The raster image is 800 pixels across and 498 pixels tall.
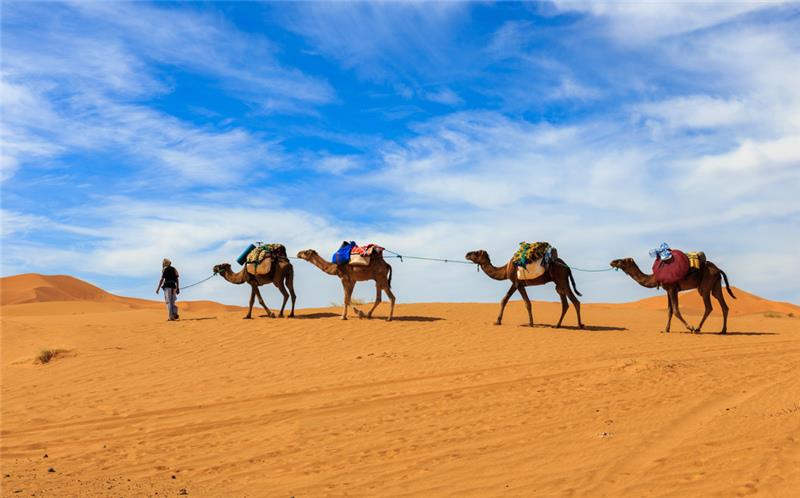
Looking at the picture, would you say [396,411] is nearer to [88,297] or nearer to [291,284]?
[291,284]

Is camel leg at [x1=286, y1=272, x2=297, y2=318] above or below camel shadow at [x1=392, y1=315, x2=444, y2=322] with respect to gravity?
above

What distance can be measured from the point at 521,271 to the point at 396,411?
1002 cm

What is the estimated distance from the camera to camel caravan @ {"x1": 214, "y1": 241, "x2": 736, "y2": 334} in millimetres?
20609

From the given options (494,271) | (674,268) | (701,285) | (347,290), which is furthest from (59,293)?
(701,285)

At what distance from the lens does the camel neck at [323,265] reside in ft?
73.0

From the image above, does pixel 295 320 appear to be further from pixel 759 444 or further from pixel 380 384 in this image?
pixel 759 444

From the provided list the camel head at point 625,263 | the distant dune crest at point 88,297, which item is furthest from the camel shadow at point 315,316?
the distant dune crest at point 88,297

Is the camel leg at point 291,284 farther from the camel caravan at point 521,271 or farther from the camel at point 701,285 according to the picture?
the camel at point 701,285

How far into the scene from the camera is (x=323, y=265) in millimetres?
22641

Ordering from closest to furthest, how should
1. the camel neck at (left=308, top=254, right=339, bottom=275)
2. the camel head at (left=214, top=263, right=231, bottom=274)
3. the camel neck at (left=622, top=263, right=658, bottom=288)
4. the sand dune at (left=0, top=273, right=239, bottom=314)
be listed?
the camel neck at (left=622, top=263, right=658, bottom=288)
the camel neck at (left=308, top=254, right=339, bottom=275)
the camel head at (left=214, top=263, right=231, bottom=274)
the sand dune at (left=0, top=273, right=239, bottom=314)

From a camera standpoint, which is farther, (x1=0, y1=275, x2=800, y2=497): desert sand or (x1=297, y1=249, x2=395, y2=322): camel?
(x1=297, y1=249, x2=395, y2=322): camel

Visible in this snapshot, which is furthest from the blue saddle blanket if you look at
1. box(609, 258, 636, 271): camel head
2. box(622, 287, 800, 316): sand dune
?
box(622, 287, 800, 316): sand dune

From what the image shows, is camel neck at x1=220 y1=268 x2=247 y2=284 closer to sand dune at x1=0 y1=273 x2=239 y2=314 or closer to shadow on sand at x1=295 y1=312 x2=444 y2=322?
shadow on sand at x1=295 y1=312 x2=444 y2=322

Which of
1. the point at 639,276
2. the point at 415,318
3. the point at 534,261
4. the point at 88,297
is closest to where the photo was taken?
the point at 534,261
